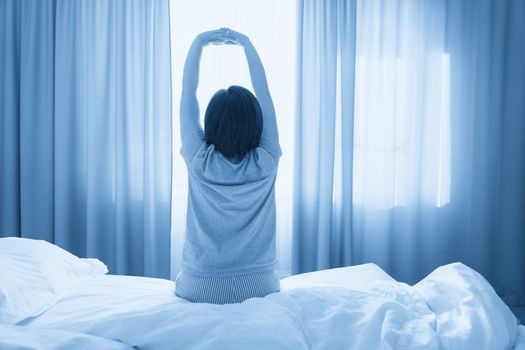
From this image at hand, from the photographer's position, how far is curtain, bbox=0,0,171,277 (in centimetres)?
291

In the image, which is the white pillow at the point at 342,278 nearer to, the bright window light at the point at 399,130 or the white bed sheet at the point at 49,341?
the white bed sheet at the point at 49,341

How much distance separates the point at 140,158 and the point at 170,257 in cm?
65

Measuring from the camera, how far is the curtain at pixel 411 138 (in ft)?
9.63

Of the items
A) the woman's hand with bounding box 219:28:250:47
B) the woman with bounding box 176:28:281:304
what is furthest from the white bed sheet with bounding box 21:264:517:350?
the woman's hand with bounding box 219:28:250:47

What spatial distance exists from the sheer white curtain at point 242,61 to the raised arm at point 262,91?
143 centimetres

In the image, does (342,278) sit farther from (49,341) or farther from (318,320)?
(49,341)

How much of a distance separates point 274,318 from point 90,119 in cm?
225

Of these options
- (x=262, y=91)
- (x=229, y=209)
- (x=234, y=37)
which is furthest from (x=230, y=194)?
(x=234, y=37)

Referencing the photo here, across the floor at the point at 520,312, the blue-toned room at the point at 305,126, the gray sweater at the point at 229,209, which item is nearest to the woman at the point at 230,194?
the gray sweater at the point at 229,209

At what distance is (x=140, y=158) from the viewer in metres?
2.97

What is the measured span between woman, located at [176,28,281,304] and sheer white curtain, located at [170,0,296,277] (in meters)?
1.54

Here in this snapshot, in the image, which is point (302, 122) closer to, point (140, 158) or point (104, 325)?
point (140, 158)

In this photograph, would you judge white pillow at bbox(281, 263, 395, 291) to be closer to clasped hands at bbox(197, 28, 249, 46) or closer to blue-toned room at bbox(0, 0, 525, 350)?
clasped hands at bbox(197, 28, 249, 46)

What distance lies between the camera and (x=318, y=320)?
117cm
